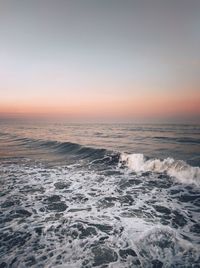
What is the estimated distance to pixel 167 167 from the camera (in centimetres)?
1194

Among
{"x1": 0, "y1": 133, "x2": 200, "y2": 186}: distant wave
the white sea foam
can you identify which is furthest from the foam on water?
{"x1": 0, "y1": 133, "x2": 200, "y2": 186}: distant wave

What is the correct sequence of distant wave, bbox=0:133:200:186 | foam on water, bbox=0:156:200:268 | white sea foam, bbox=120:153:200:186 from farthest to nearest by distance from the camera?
distant wave, bbox=0:133:200:186 → white sea foam, bbox=120:153:200:186 → foam on water, bbox=0:156:200:268

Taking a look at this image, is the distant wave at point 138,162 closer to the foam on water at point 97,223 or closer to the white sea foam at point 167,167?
the white sea foam at point 167,167

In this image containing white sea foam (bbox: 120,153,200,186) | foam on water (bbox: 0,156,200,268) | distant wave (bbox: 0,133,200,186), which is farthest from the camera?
distant wave (bbox: 0,133,200,186)

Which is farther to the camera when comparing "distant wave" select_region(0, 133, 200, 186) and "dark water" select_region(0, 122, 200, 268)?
"distant wave" select_region(0, 133, 200, 186)

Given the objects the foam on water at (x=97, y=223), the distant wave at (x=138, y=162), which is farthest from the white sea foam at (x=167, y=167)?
the foam on water at (x=97, y=223)

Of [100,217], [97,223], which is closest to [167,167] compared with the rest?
[100,217]

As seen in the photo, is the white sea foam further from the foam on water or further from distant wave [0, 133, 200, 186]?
the foam on water

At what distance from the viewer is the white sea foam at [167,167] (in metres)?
10.2

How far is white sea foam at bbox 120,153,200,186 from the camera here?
1022 centimetres

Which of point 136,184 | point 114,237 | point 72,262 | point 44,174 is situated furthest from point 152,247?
point 44,174

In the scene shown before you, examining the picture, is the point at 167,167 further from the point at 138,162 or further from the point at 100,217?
the point at 100,217

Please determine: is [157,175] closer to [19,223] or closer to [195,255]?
[195,255]

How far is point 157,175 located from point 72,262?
26.3ft
